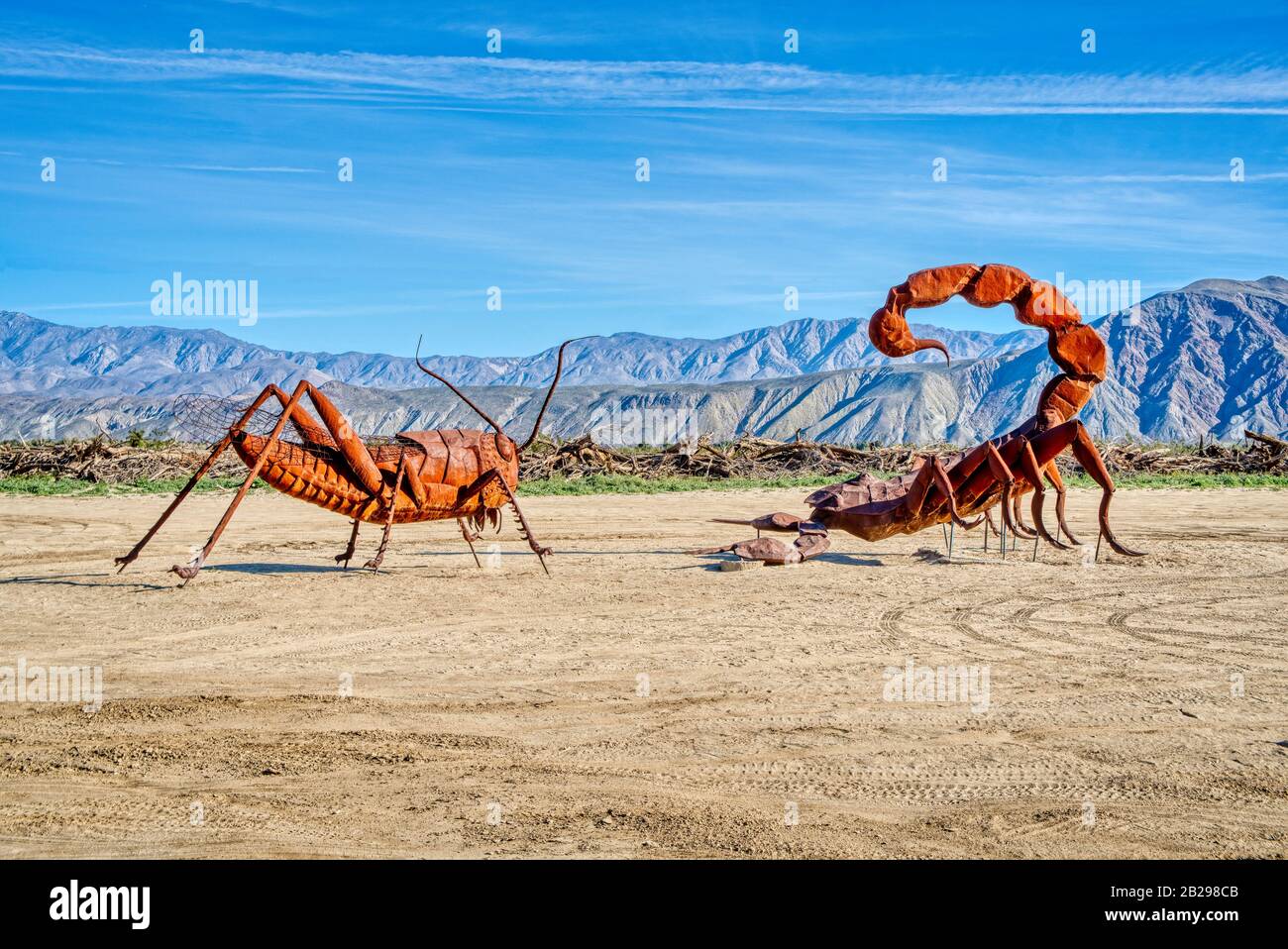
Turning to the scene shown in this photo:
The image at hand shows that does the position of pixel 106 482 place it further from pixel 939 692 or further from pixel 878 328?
pixel 939 692

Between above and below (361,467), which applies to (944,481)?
below

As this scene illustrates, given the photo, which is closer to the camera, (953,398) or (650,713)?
(650,713)

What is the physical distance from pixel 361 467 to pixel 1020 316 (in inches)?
320

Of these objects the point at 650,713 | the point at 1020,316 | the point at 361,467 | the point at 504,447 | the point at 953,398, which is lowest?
the point at 650,713

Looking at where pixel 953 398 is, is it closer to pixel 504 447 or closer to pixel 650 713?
pixel 504 447

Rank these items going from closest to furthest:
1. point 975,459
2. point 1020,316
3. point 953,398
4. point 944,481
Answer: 1. point 944,481
2. point 975,459
3. point 1020,316
4. point 953,398

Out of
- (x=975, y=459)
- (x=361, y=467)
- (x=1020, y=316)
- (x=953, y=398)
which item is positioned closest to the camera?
(x=361, y=467)

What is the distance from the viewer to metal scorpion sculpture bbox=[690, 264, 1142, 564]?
12.3 meters

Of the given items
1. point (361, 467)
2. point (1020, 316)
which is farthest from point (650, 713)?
point (1020, 316)

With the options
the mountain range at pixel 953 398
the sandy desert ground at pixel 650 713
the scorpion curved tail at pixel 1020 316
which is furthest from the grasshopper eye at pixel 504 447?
the mountain range at pixel 953 398

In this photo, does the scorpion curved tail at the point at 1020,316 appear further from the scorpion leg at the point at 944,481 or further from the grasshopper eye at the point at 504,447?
the grasshopper eye at the point at 504,447

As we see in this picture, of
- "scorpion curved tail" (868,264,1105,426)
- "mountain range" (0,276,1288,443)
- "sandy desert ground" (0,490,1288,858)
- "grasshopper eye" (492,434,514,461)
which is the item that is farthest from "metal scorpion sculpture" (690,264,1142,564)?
"mountain range" (0,276,1288,443)

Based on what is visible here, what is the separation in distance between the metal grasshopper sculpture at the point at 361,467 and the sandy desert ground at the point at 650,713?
81 centimetres

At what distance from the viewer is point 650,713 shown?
689cm
